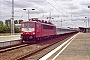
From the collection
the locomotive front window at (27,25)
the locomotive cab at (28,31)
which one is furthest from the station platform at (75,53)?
the locomotive front window at (27,25)

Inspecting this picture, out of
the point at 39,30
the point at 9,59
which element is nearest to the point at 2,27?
the point at 39,30

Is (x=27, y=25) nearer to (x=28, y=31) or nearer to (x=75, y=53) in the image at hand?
(x=28, y=31)

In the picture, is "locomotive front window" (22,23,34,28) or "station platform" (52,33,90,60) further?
"locomotive front window" (22,23,34,28)

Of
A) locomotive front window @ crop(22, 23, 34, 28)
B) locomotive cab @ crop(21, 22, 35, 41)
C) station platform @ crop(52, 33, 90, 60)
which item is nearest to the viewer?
station platform @ crop(52, 33, 90, 60)

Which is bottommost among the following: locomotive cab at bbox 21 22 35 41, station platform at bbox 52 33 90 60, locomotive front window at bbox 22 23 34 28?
station platform at bbox 52 33 90 60

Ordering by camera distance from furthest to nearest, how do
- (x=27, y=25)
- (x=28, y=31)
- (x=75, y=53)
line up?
(x=27, y=25)
(x=28, y=31)
(x=75, y=53)

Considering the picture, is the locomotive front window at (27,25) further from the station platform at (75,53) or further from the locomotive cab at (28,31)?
the station platform at (75,53)

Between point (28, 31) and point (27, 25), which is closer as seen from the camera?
point (28, 31)

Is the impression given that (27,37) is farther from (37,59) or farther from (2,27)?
(2,27)

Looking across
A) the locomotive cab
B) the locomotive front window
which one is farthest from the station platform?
the locomotive front window

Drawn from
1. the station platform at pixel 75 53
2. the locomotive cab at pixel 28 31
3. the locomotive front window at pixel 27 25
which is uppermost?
the locomotive front window at pixel 27 25

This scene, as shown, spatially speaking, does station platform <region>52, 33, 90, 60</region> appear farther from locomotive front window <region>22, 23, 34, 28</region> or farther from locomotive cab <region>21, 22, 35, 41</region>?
locomotive front window <region>22, 23, 34, 28</region>

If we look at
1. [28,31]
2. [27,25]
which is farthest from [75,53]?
[27,25]

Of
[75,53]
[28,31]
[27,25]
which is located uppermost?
[27,25]
